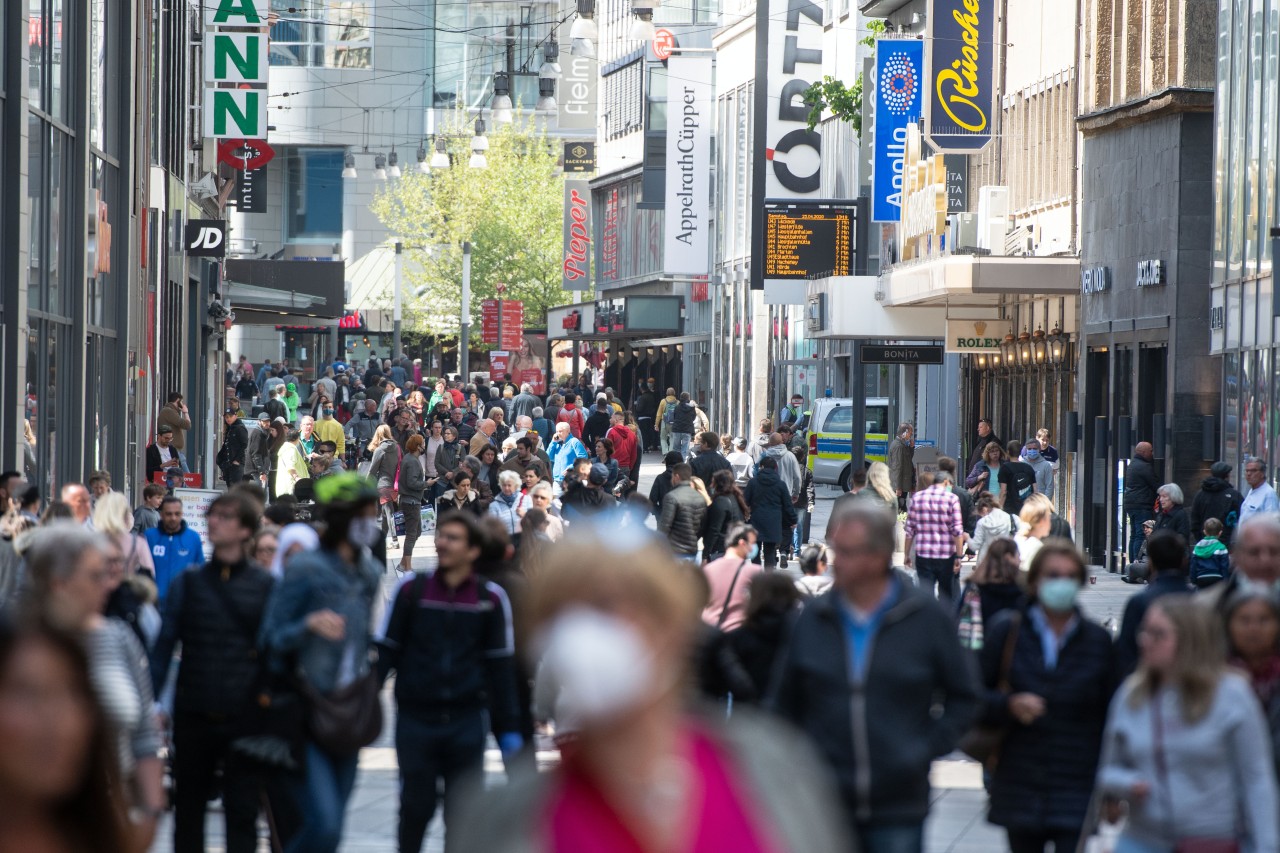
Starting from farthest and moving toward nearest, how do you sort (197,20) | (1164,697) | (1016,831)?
(197,20) < (1016,831) < (1164,697)

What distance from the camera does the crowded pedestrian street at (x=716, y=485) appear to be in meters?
2.90

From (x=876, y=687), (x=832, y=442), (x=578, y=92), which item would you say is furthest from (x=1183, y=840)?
(x=578, y=92)

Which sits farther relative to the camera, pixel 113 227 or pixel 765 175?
pixel 765 175

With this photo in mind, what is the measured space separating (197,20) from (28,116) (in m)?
20.9

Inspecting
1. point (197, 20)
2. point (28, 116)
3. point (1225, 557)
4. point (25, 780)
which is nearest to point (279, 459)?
point (28, 116)

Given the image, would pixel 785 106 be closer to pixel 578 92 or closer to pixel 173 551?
pixel 173 551

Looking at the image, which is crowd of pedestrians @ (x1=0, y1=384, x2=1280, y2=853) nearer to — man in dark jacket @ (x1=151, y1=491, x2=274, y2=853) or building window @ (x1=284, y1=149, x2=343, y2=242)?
man in dark jacket @ (x1=151, y1=491, x2=274, y2=853)

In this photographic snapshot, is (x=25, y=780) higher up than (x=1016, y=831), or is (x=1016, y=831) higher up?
(x=25, y=780)

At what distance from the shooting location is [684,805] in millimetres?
2607

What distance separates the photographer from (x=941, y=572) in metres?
18.7

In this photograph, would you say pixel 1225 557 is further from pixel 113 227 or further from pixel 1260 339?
pixel 113 227

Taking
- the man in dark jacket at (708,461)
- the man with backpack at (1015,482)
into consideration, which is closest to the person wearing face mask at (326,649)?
the man in dark jacket at (708,461)

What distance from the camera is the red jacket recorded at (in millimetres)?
28922

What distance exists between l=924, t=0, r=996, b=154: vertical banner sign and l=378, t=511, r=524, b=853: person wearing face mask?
24132 millimetres
